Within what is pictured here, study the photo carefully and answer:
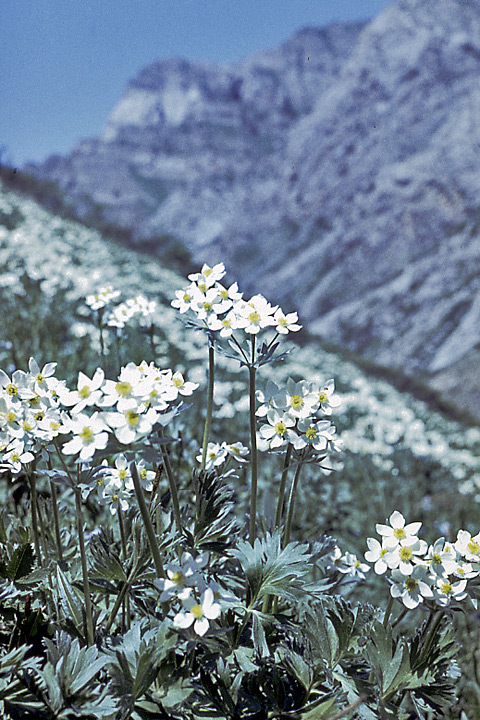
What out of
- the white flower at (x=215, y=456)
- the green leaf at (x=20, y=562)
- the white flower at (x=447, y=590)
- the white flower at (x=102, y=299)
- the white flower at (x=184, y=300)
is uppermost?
the white flower at (x=102, y=299)

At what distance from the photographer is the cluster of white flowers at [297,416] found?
→ 3.91 feet

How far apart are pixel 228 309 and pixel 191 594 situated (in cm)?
65

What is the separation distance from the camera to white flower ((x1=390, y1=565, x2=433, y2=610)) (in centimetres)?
108

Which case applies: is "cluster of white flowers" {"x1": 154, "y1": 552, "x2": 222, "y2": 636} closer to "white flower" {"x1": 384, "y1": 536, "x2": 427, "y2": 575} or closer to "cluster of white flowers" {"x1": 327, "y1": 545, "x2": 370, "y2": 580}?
"white flower" {"x1": 384, "y1": 536, "x2": 427, "y2": 575}

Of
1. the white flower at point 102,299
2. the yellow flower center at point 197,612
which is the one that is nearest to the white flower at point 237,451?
the yellow flower center at point 197,612

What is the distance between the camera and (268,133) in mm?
85625

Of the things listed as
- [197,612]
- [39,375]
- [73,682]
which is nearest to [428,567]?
[197,612]

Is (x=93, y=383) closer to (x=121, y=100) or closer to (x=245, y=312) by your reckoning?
(x=245, y=312)

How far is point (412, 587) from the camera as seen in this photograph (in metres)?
1.11

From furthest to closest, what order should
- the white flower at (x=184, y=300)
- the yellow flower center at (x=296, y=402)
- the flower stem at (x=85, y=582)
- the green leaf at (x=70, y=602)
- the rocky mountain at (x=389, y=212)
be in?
the rocky mountain at (x=389, y=212)
the white flower at (x=184, y=300)
the yellow flower center at (x=296, y=402)
the green leaf at (x=70, y=602)
the flower stem at (x=85, y=582)

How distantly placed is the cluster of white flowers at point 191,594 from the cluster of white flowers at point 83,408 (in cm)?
25

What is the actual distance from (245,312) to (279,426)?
0.27 metres

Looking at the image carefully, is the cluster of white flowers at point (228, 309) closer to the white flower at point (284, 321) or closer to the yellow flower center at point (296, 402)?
the white flower at point (284, 321)

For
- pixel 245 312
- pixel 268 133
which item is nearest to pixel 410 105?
pixel 245 312
